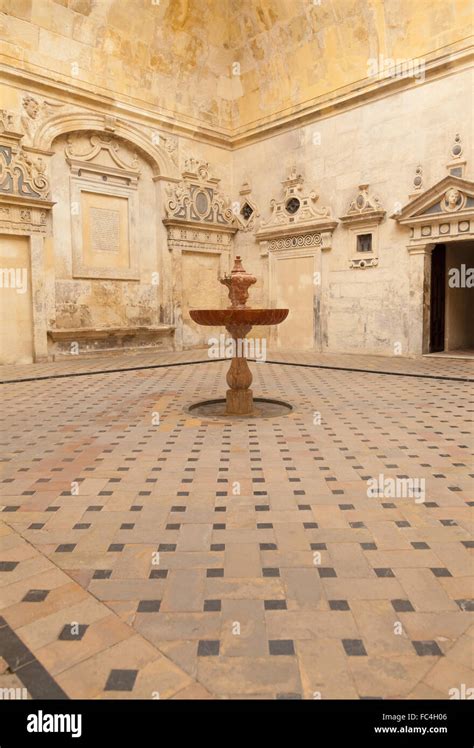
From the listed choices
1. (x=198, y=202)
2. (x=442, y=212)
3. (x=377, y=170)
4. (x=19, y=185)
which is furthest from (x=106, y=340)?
(x=442, y=212)

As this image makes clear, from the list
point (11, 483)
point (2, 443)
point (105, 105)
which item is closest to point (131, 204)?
point (105, 105)

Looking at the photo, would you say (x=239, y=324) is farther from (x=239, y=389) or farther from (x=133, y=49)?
(x=133, y=49)

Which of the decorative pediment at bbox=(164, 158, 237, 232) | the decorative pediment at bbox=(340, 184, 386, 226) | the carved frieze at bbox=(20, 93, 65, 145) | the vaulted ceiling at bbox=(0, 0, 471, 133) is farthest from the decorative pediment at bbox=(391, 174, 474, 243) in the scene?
the carved frieze at bbox=(20, 93, 65, 145)

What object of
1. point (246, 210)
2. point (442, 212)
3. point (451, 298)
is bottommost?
point (451, 298)

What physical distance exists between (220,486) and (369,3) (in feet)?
40.2

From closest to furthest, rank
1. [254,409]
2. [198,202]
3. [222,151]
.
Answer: [254,409]
[198,202]
[222,151]

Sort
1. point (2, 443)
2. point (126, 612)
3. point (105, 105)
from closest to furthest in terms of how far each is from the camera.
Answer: point (126, 612) < point (2, 443) < point (105, 105)

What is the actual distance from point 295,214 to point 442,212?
4114mm

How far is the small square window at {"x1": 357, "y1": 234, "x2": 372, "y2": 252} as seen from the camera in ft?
39.2

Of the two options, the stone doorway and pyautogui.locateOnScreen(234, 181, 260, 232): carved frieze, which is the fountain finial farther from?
pyautogui.locateOnScreen(234, 181, 260, 232): carved frieze

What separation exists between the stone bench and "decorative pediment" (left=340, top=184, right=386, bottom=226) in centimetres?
532

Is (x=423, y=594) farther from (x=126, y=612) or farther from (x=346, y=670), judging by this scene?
(x=126, y=612)

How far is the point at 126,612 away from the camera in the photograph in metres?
2.17

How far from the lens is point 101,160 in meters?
12.4
